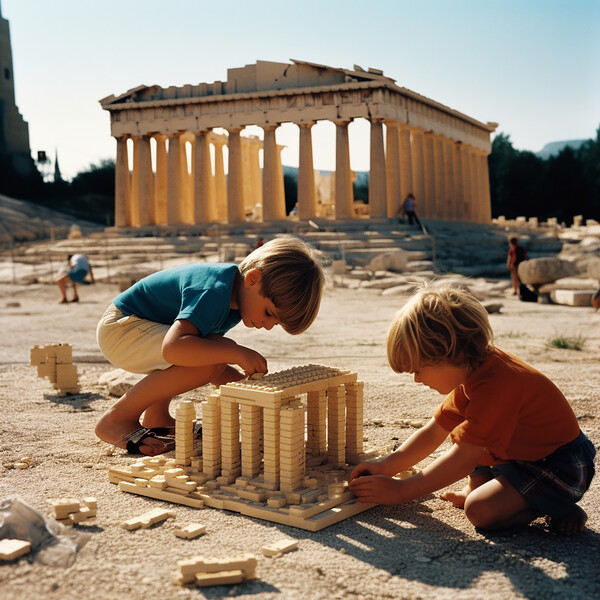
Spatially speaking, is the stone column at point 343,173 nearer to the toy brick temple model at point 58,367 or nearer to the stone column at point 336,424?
the toy brick temple model at point 58,367

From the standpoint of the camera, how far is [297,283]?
13.4 ft

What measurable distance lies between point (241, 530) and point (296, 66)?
30.8 m

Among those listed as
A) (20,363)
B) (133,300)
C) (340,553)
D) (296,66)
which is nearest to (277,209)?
(296,66)

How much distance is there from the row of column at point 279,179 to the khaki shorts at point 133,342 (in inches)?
1068

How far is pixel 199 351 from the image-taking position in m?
4.11

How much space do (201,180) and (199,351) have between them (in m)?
31.5

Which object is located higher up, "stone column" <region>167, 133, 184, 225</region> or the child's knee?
"stone column" <region>167, 133, 184, 225</region>

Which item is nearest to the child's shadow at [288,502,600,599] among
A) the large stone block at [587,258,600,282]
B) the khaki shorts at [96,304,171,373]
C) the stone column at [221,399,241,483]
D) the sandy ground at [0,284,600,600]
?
the sandy ground at [0,284,600,600]

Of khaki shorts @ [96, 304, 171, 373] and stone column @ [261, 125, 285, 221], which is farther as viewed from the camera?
→ stone column @ [261, 125, 285, 221]

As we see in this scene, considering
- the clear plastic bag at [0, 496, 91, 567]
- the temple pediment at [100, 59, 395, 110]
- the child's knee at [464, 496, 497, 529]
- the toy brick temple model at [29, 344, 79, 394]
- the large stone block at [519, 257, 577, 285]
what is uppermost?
the temple pediment at [100, 59, 395, 110]

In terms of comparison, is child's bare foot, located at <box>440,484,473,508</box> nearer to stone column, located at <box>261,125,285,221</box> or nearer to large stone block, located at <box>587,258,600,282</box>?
large stone block, located at <box>587,258,600,282</box>

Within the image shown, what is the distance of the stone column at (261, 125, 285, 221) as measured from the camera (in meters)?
33.2

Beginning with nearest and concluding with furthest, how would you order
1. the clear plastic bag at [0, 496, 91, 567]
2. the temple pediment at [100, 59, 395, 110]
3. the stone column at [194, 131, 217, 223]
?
the clear plastic bag at [0, 496, 91, 567] → the temple pediment at [100, 59, 395, 110] → the stone column at [194, 131, 217, 223]

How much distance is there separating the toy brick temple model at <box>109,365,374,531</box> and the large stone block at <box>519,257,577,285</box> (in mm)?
13163
